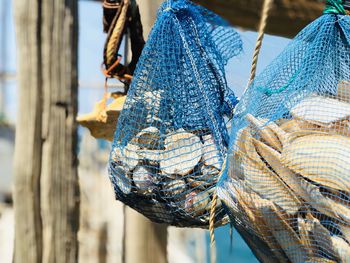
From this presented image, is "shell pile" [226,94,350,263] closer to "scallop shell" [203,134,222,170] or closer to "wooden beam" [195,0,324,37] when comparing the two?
"scallop shell" [203,134,222,170]

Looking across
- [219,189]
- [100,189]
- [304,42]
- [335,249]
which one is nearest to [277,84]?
[304,42]

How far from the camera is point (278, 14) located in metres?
2.78

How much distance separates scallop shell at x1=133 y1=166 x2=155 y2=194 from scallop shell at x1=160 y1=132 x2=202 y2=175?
0.11 feet

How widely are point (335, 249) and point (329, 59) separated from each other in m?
0.38

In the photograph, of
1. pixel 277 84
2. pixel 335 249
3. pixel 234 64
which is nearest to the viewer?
pixel 335 249

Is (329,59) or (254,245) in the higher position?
(329,59)

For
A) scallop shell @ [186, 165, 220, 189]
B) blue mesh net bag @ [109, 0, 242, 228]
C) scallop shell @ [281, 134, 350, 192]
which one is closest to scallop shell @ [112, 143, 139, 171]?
blue mesh net bag @ [109, 0, 242, 228]

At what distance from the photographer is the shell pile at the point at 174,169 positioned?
1314mm

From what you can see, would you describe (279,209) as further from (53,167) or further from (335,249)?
(53,167)

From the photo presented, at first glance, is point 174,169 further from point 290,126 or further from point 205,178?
Answer: point 290,126

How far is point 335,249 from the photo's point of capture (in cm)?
109

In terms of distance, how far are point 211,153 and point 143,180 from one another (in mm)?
148

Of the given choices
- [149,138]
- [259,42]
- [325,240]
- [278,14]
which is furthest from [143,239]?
[325,240]

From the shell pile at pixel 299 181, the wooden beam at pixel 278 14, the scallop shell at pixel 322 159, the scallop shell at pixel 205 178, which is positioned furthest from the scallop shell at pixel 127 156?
the wooden beam at pixel 278 14
